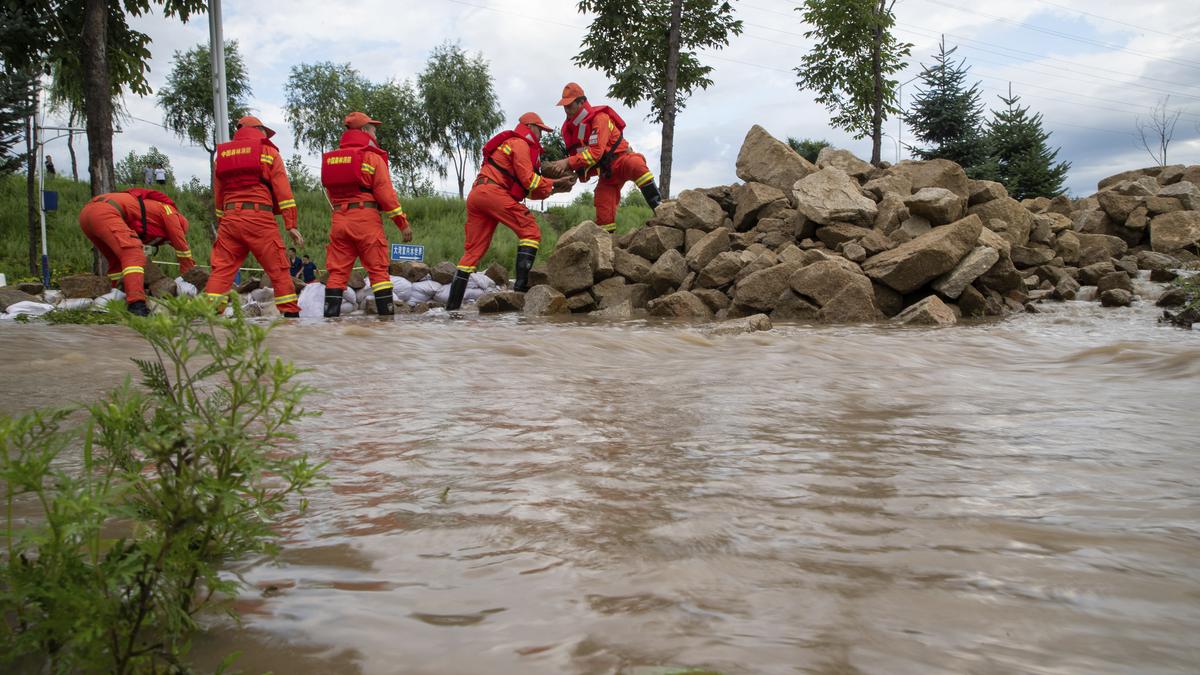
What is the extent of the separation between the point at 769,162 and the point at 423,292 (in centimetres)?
571

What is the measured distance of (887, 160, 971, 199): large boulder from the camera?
36.6 feet

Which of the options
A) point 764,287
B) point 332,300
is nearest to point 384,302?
point 332,300

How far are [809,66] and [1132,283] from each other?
51.7 ft

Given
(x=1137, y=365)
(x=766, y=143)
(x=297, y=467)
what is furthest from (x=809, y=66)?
(x=297, y=467)

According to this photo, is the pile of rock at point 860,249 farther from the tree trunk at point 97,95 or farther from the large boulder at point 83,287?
the tree trunk at point 97,95

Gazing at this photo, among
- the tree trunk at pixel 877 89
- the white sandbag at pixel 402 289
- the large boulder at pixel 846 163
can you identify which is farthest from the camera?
the tree trunk at pixel 877 89

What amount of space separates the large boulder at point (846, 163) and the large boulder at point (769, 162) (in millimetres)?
728

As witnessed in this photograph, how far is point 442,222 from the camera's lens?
20469 mm

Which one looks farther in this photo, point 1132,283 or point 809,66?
point 809,66

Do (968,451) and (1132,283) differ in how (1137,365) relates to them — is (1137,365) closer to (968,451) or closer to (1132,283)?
(968,451)

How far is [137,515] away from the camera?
3.51 ft

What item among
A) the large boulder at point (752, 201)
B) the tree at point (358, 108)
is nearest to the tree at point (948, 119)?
the large boulder at point (752, 201)

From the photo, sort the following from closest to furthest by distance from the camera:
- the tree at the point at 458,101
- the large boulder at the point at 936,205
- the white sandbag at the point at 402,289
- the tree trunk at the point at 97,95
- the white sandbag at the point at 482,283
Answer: the large boulder at the point at 936,205, the white sandbag at the point at 402,289, the tree trunk at the point at 97,95, the white sandbag at the point at 482,283, the tree at the point at 458,101

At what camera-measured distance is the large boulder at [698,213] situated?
448 inches
